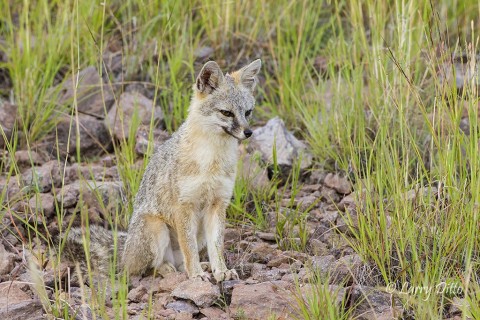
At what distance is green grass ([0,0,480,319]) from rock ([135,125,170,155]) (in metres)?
0.19

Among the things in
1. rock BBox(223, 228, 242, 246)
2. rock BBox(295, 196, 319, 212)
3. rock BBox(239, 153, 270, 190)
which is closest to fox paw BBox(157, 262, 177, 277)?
rock BBox(223, 228, 242, 246)

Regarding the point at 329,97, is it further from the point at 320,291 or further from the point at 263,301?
the point at 320,291

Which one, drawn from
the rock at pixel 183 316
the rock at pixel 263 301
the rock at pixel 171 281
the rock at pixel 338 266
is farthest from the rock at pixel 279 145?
the rock at pixel 183 316

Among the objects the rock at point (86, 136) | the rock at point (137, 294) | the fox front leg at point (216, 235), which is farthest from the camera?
the rock at point (86, 136)

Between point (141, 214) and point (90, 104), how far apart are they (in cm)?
239

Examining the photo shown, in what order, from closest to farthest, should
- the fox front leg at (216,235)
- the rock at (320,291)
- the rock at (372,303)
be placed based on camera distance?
1. the rock at (320,291)
2. the rock at (372,303)
3. the fox front leg at (216,235)

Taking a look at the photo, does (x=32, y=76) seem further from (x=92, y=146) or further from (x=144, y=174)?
(x=144, y=174)

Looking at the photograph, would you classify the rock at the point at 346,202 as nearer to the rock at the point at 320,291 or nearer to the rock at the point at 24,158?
the rock at the point at 320,291

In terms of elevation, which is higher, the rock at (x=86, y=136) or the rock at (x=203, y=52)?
the rock at (x=203, y=52)

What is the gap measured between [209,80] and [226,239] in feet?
3.85

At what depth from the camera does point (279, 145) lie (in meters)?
Answer: 7.14

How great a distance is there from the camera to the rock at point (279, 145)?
7.05 metres

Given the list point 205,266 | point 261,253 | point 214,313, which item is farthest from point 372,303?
point 205,266

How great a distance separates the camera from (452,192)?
504cm
